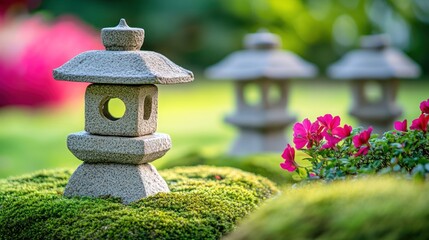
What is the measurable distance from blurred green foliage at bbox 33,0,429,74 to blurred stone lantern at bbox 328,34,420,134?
5.85 metres

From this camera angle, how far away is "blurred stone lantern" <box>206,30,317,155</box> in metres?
7.26

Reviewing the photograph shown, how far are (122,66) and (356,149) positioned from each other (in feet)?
3.81

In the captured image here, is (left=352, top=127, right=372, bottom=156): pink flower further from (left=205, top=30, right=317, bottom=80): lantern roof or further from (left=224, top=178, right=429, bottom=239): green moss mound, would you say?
(left=205, top=30, right=317, bottom=80): lantern roof

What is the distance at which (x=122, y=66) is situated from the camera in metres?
3.47

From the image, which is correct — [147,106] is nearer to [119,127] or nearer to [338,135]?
[119,127]

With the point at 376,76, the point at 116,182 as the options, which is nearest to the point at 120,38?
the point at 116,182

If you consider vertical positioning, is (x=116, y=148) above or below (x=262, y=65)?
below

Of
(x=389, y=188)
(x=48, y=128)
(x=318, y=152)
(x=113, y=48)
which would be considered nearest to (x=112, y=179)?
(x=113, y=48)

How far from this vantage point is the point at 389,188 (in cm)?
221

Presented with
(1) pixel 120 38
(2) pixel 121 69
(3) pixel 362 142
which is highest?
(1) pixel 120 38

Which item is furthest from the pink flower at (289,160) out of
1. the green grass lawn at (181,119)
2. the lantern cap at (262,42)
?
the lantern cap at (262,42)


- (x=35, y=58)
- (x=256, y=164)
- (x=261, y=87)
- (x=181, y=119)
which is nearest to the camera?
(x=256, y=164)

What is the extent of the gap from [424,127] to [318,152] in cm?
47

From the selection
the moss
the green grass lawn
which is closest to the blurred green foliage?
the green grass lawn
